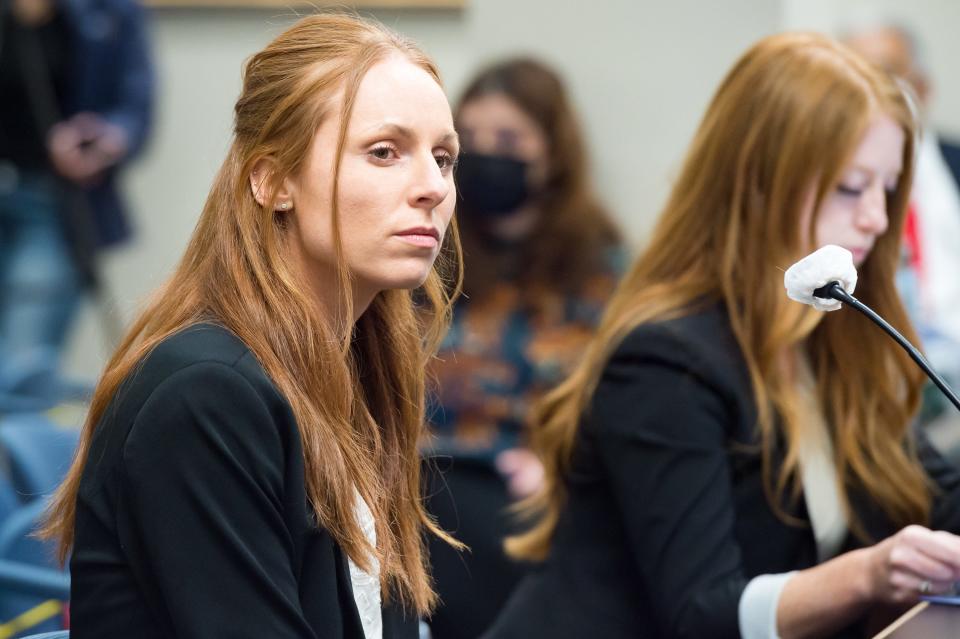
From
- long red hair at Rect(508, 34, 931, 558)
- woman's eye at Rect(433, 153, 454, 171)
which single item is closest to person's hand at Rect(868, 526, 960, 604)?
long red hair at Rect(508, 34, 931, 558)

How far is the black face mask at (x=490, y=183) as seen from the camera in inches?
136

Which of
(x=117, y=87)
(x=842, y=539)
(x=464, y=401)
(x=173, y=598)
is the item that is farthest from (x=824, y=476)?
(x=117, y=87)

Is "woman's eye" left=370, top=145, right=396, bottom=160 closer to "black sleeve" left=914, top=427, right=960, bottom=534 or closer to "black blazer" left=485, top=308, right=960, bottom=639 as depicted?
"black blazer" left=485, top=308, right=960, bottom=639

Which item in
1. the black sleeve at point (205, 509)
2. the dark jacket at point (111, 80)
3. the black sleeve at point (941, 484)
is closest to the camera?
the black sleeve at point (205, 509)

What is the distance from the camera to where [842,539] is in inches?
77.4

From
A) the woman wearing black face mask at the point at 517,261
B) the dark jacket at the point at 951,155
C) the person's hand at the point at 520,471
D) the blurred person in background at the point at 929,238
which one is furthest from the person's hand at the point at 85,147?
the dark jacket at the point at 951,155

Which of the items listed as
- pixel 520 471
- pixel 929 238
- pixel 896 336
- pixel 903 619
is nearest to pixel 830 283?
pixel 896 336

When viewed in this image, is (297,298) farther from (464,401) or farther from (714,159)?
(464,401)

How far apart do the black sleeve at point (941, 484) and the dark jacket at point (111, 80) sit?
9.81 ft

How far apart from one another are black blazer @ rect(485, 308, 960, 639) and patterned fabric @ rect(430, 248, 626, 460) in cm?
127

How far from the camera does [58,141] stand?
14.0 feet

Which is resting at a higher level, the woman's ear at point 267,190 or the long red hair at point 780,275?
the woman's ear at point 267,190

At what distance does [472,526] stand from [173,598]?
1544mm

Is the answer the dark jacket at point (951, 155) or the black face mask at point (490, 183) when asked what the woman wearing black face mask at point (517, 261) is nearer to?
the black face mask at point (490, 183)
